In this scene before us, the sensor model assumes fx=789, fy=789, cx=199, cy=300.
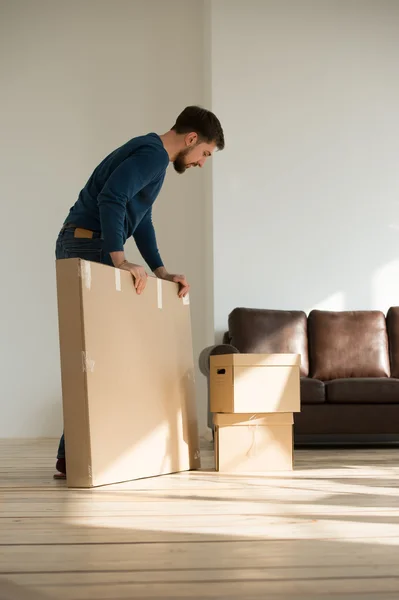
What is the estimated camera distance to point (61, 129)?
5922 mm

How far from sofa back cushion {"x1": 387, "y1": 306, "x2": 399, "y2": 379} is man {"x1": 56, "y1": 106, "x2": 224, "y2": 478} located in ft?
7.89

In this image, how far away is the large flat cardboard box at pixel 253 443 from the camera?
330cm

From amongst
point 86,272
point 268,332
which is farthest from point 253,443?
point 268,332

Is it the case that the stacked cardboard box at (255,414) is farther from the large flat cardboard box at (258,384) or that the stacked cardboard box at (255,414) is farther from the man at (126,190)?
the man at (126,190)

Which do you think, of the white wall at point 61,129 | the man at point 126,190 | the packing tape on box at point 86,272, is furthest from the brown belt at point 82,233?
the white wall at point 61,129

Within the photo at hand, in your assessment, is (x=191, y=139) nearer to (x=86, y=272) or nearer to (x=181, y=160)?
(x=181, y=160)

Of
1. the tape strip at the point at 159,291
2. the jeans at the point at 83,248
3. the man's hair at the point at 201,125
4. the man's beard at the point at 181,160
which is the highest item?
the man's hair at the point at 201,125

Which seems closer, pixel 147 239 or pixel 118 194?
pixel 118 194

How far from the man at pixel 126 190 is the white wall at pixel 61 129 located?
273 cm

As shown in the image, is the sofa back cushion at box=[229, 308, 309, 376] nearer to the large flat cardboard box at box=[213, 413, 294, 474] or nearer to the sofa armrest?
the sofa armrest

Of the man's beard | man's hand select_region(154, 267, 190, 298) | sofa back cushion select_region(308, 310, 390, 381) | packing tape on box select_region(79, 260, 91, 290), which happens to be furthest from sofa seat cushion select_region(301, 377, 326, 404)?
packing tape on box select_region(79, 260, 91, 290)

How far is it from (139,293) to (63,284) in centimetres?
40

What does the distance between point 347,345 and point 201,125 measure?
2316 mm

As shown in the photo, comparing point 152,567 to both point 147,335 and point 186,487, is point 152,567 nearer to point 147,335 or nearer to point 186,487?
point 186,487
